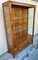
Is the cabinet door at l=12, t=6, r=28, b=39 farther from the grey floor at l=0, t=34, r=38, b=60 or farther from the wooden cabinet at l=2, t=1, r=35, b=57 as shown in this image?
the grey floor at l=0, t=34, r=38, b=60

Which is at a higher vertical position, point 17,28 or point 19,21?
point 19,21

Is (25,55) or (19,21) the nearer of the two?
(25,55)

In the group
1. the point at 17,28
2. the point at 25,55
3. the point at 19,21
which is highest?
the point at 19,21

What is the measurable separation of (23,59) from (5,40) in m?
0.73

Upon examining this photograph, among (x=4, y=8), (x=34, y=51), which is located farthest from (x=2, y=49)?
(x=4, y=8)

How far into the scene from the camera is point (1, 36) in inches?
93.3

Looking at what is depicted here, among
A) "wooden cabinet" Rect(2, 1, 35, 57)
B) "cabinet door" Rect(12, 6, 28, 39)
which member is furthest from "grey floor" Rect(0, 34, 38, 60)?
"cabinet door" Rect(12, 6, 28, 39)

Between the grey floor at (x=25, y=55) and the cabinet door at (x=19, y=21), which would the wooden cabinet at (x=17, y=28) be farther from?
the grey floor at (x=25, y=55)

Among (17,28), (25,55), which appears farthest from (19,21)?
(25,55)

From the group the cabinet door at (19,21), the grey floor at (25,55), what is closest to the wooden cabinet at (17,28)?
the cabinet door at (19,21)

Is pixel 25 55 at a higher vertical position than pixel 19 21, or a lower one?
lower

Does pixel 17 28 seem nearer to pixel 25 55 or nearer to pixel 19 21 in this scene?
pixel 19 21

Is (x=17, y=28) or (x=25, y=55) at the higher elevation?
(x=17, y=28)

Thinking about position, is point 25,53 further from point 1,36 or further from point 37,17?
point 37,17
